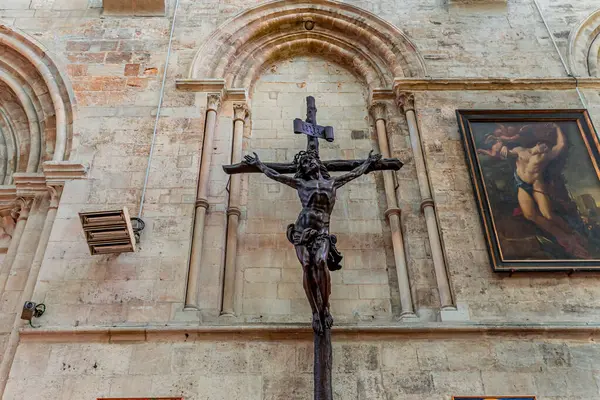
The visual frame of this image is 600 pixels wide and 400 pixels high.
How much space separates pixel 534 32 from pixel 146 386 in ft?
23.9

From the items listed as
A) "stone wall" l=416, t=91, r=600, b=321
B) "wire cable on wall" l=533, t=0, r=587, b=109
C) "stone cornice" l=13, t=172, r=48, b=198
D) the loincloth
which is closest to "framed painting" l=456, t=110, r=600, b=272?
"stone wall" l=416, t=91, r=600, b=321

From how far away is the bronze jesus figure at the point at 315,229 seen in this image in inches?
187

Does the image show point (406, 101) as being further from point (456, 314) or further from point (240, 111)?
point (456, 314)

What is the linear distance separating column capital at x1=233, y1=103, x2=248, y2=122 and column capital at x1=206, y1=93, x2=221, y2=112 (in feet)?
0.81

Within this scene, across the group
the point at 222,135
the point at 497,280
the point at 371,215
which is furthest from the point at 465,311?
the point at 222,135

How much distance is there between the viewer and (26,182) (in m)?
6.69

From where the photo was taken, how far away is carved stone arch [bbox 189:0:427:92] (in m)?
7.72

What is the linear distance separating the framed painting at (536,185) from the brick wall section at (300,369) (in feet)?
3.41

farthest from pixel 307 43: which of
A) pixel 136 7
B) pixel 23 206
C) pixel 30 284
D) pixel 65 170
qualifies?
pixel 30 284

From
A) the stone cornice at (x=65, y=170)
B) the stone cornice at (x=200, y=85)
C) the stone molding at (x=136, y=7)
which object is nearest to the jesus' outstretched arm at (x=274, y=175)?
the stone cornice at (x=200, y=85)

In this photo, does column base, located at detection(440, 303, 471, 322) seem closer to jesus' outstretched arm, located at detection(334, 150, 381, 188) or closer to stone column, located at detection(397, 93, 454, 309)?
stone column, located at detection(397, 93, 454, 309)

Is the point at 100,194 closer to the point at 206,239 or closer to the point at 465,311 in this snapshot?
the point at 206,239

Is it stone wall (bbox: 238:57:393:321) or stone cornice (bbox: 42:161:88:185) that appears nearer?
stone wall (bbox: 238:57:393:321)

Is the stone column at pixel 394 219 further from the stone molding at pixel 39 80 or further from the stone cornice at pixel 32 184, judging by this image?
the stone cornice at pixel 32 184
